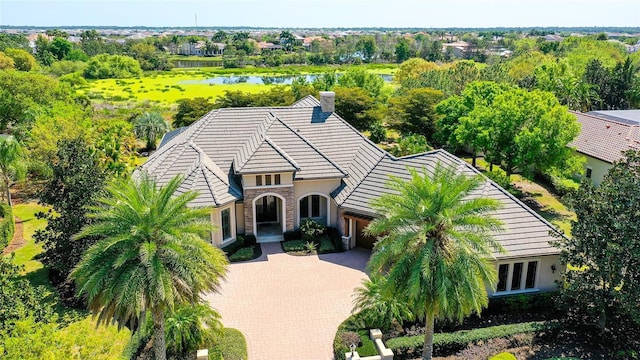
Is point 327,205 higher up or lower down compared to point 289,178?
lower down

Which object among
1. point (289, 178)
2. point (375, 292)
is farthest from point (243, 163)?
point (375, 292)

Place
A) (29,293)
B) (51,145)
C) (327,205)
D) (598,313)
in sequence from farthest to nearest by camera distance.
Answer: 1. (51,145)
2. (327,205)
3. (598,313)
4. (29,293)

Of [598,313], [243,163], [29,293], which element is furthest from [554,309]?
[29,293]

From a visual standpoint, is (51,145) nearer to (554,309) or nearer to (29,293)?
(29,293)

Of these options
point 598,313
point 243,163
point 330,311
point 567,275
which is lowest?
point 330,311

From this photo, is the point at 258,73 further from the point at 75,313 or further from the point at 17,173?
the point at 75,313

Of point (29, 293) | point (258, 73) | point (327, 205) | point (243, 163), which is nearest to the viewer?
point (29, 293)

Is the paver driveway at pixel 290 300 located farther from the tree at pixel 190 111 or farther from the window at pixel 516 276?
the tree at pixel 190 111

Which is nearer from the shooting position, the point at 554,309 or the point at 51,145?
the point at 554,309
